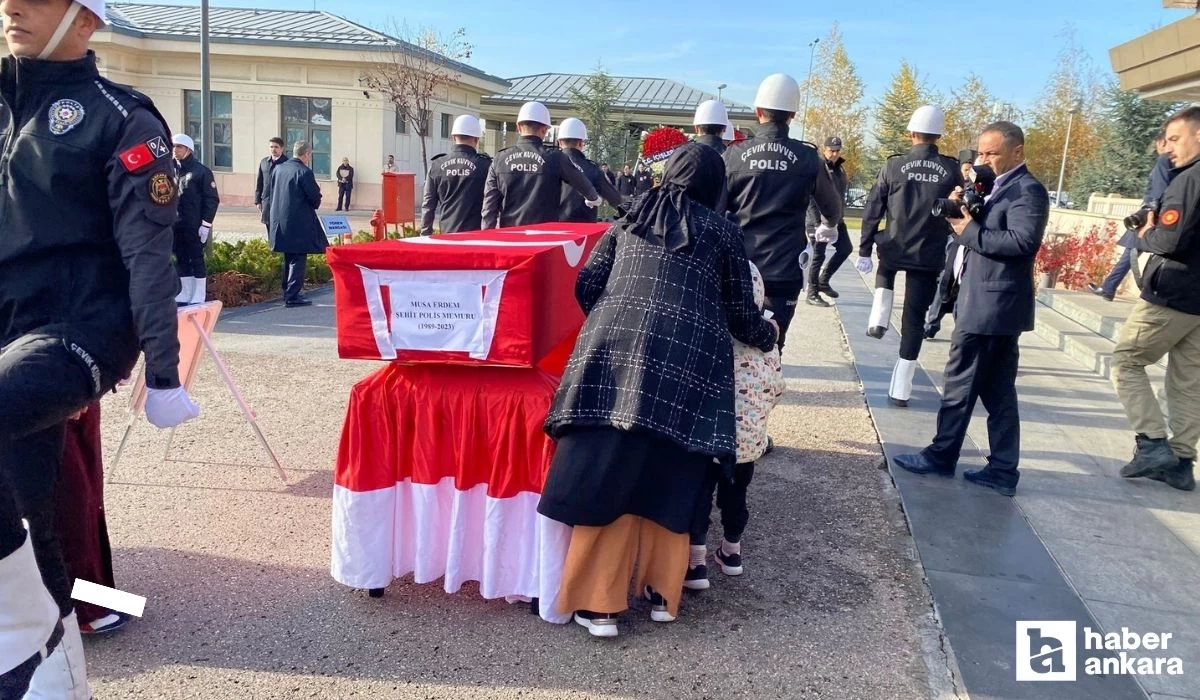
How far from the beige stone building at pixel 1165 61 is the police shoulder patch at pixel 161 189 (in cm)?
868

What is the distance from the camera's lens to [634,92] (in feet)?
129

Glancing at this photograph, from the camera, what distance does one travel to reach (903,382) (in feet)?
20.6

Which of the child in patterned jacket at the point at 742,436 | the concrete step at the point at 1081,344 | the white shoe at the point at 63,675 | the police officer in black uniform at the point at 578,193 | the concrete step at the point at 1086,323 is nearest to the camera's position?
the white shoe at the point at 63,675

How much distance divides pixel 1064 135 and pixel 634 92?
1809cm

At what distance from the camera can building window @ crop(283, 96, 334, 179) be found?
26.0 metres

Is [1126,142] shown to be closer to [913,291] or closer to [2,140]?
[913,291]

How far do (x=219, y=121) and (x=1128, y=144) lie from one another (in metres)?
24.8

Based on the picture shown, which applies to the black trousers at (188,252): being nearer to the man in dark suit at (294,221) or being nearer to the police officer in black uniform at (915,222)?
the man in dark suit at (294,221)

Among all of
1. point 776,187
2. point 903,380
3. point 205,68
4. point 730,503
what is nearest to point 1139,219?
point 903,380

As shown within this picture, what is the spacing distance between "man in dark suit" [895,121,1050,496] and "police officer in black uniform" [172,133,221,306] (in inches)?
216

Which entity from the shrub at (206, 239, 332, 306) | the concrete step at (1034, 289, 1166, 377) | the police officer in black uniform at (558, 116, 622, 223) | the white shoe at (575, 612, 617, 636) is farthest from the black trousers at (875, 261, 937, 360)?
the shrub at (206, 239, 332, 306)

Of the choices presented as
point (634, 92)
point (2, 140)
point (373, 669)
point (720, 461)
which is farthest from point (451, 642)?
point (634, 92)

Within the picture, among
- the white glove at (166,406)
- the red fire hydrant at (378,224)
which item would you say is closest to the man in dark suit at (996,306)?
the white glove at (166,406)

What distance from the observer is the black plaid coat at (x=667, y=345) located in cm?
297
